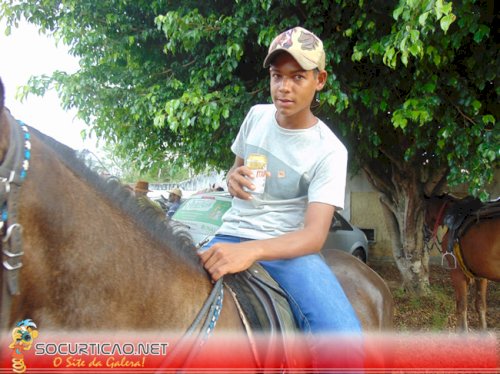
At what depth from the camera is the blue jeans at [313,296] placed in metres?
1.66

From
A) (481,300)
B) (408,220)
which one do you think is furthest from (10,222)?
(408,220)

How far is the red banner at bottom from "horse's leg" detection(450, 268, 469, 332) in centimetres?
399

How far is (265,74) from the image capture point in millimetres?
5703

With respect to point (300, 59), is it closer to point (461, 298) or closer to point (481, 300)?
point (461, 298)

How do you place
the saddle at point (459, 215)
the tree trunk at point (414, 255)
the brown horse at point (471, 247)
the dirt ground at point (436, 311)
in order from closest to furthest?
the brown horse at point (471, 247)
the saddle at point (459, 215)
the dirt ground at point (436, 311)
the tree trunk at point (414, 255)

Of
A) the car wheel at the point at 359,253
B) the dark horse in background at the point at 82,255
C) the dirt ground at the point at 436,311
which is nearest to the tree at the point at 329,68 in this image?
the dirt ground at the point at 436,311

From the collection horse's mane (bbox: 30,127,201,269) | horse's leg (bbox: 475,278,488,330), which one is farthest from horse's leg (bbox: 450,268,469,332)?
horse's mane (bbox: 30,127,201,269)

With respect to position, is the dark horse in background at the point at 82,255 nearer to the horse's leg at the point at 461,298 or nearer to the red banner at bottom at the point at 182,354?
the red banner at bottom at the point at 182,354

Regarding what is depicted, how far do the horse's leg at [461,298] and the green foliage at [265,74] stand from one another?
4.84 ft

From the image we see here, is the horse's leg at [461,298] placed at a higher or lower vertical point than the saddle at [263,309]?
lower

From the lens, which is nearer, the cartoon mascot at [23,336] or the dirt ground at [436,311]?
the cartoon mascot at [23,336]

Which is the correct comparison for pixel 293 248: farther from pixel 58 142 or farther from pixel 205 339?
pixel 58 142

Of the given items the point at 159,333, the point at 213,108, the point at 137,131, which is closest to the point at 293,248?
the point at 159,333

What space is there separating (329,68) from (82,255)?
3.95m
